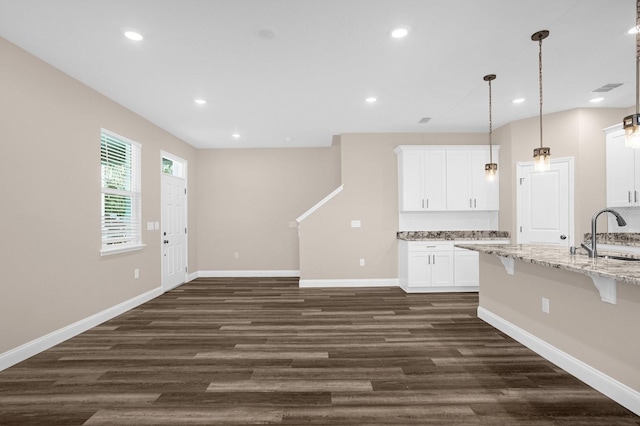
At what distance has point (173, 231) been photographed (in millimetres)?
5945

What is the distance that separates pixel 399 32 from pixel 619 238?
4.38 m

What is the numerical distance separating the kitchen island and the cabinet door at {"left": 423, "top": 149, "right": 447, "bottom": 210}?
2195mm

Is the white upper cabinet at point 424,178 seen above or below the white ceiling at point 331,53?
below

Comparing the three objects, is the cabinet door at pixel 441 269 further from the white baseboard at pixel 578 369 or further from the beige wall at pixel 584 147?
the beige wall at pixel 584 147

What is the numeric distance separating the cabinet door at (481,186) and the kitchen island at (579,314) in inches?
91.3

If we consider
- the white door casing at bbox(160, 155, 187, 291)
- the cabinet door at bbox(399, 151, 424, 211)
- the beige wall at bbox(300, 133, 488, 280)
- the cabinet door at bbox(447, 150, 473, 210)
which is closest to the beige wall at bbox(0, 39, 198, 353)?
the white door casing at bbox(160, 155, 187, 291)

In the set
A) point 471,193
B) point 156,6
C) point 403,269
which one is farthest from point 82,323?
point 471,193

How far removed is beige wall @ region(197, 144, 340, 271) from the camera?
Result: 699 cm

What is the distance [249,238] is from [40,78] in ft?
14.7

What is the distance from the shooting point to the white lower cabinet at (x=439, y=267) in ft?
17.1

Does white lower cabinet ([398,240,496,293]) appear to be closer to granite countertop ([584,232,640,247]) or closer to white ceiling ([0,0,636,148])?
granite countertop ([584,232,640,247])

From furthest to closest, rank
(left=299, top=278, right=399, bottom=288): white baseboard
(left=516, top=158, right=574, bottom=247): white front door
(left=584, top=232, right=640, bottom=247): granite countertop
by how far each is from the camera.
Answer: (left=299, top=278, right=399, bottom=288): white baseboard < (left=516, top=158, right=574, bottom=247): white front door < (left=584, top=232, right=640, bottom=247): granite countertop

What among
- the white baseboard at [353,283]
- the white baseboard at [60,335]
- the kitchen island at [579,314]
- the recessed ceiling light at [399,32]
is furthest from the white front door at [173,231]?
the kitchen island at [579,314]

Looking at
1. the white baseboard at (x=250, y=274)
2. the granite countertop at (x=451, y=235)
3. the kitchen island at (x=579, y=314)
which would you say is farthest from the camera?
the white baseboard at (x=250, y=274)
